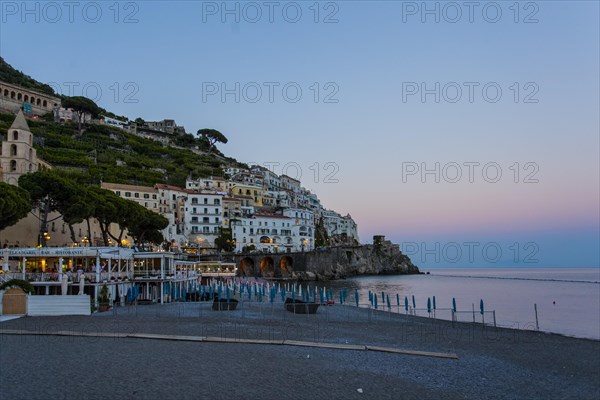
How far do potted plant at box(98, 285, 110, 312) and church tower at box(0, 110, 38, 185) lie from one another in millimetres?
29653

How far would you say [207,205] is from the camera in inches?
4626

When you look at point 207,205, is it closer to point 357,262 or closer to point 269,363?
point 357,262

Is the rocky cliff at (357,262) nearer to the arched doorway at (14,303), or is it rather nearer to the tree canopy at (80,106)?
the arched doorway at (14,303)

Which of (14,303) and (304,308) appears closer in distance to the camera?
(14,303)

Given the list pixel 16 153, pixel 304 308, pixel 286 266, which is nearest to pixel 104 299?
pixel 304 308

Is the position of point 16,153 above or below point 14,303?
above

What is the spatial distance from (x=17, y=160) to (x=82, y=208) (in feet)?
53.4

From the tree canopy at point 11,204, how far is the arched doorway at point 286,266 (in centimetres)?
7561

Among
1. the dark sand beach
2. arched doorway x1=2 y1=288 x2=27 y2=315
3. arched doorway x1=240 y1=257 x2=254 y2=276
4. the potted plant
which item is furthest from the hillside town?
the dark sand beach

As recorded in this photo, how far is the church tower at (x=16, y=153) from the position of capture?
5985 cm

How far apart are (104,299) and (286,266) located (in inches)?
3308

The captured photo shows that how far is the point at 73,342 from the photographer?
64.6 feet

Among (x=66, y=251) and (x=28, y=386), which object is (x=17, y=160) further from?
(x=28, y=386)

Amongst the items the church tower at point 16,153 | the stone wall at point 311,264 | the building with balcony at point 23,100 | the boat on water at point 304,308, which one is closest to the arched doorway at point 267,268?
the stone wall at point 311,264
